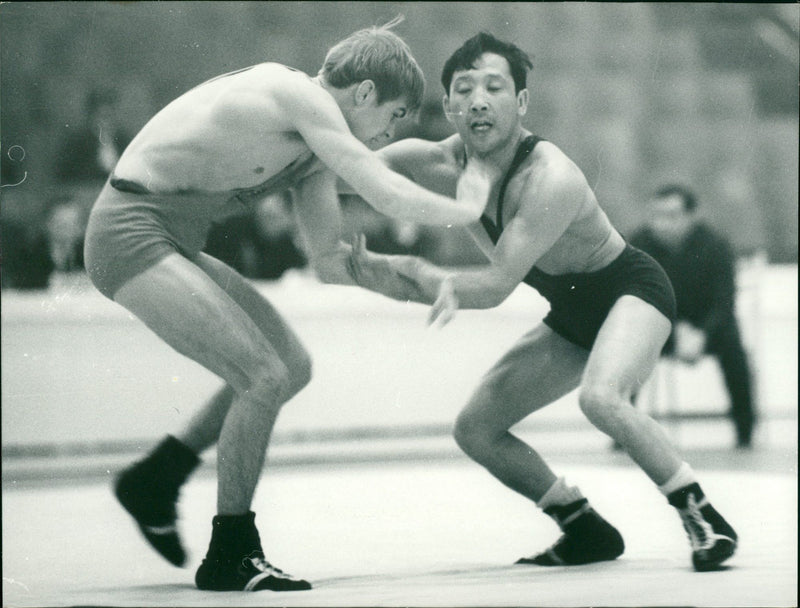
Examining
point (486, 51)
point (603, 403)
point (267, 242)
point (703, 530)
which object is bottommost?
point (703, 530)

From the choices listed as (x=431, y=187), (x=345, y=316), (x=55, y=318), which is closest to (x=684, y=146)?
(x=345, y=316)

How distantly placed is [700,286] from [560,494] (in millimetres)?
2758

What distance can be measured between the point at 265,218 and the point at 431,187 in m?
2.44

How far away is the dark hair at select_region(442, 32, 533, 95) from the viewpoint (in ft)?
9.19

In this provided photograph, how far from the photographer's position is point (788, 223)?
23.4ft

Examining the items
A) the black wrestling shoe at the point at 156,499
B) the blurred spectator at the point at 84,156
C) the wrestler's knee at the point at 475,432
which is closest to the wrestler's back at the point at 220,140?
the black wrestling shoe at the point at 156,499

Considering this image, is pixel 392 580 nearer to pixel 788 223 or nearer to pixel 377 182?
pixel 377 182

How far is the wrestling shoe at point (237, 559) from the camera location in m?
Answer: 2.42

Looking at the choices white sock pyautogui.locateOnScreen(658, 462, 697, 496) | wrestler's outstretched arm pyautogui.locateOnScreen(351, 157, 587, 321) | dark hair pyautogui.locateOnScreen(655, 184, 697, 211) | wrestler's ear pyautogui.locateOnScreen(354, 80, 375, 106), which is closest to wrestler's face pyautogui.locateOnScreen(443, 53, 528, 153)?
wrestler's outstretched arm pyautogui.locateOnScreen(351, 157, 587, 321)

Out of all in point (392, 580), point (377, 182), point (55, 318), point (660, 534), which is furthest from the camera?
point (55, 318)

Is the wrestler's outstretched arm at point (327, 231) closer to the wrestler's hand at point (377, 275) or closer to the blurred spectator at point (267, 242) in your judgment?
the wrestler's hand at point (377, 275)

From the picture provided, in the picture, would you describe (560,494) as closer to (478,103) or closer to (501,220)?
(501,220)

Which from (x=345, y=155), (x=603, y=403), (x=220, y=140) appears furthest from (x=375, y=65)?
(x=603, y=403)

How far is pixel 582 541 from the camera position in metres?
2.79
